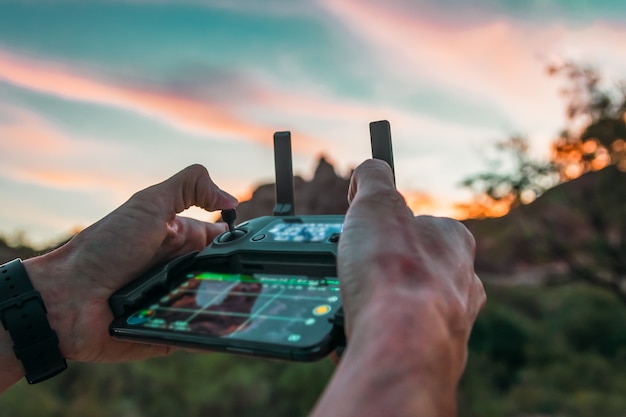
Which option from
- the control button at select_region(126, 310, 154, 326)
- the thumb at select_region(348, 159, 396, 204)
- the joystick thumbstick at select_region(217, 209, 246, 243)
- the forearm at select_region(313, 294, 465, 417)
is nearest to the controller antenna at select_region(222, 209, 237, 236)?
the joystick thumbstick at select_region(217, 209, 246, 243)

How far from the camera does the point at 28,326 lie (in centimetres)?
108

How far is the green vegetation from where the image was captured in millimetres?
3350

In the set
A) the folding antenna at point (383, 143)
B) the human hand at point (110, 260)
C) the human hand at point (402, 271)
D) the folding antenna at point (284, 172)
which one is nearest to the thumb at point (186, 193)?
the human hand at point (110, 260)

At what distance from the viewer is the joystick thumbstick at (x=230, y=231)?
116cm

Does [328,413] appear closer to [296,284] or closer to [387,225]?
[387,225]

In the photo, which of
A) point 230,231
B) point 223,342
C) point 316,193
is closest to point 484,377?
point 316,193

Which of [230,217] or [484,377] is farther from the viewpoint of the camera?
[484,377]

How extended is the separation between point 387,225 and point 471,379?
185 inches

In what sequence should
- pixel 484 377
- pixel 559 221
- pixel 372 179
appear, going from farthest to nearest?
pixel 559 221
pixel 484 377
pixel 372 179

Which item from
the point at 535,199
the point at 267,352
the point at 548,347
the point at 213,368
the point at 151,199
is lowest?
the point at 548,347

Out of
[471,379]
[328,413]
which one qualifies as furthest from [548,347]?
[328,413]

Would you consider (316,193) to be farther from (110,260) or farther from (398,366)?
(398,366)

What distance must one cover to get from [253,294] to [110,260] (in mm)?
366

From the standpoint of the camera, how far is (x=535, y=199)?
6.52 metres
